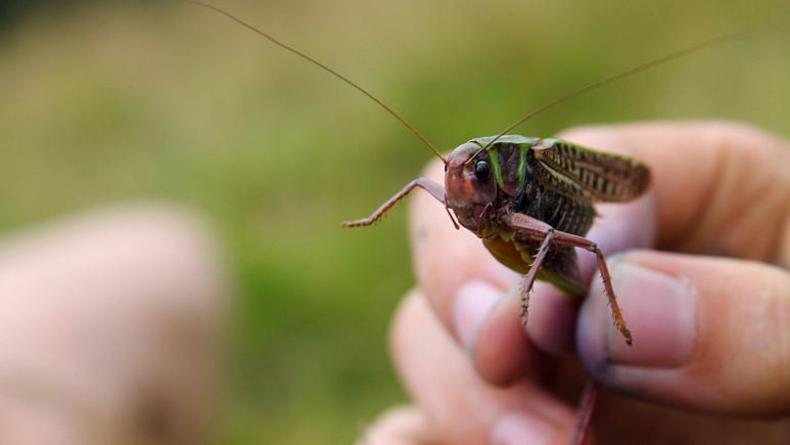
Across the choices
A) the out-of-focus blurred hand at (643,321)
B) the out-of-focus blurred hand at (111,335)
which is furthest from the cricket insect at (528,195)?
the out-of-focus blurred hand at (111,335)

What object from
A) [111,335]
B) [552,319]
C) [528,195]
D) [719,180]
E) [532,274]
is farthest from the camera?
[111,335]

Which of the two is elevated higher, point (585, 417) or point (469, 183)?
point (469, 183)

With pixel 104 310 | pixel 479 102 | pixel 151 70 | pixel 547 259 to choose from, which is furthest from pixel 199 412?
pixel 151 70

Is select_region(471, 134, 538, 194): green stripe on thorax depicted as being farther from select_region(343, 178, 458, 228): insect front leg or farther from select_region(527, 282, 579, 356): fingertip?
select_region(527, 282, 579, 356): fingertip

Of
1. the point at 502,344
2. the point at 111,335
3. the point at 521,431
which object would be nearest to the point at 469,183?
the point at 502,344

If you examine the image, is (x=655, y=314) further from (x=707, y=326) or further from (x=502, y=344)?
(x=502, y=344)

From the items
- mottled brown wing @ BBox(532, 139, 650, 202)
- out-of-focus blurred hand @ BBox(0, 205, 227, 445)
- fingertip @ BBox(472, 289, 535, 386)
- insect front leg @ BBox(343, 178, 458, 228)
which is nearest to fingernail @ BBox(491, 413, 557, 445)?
fingertip @ BBox(472, 289, 535, 386)
